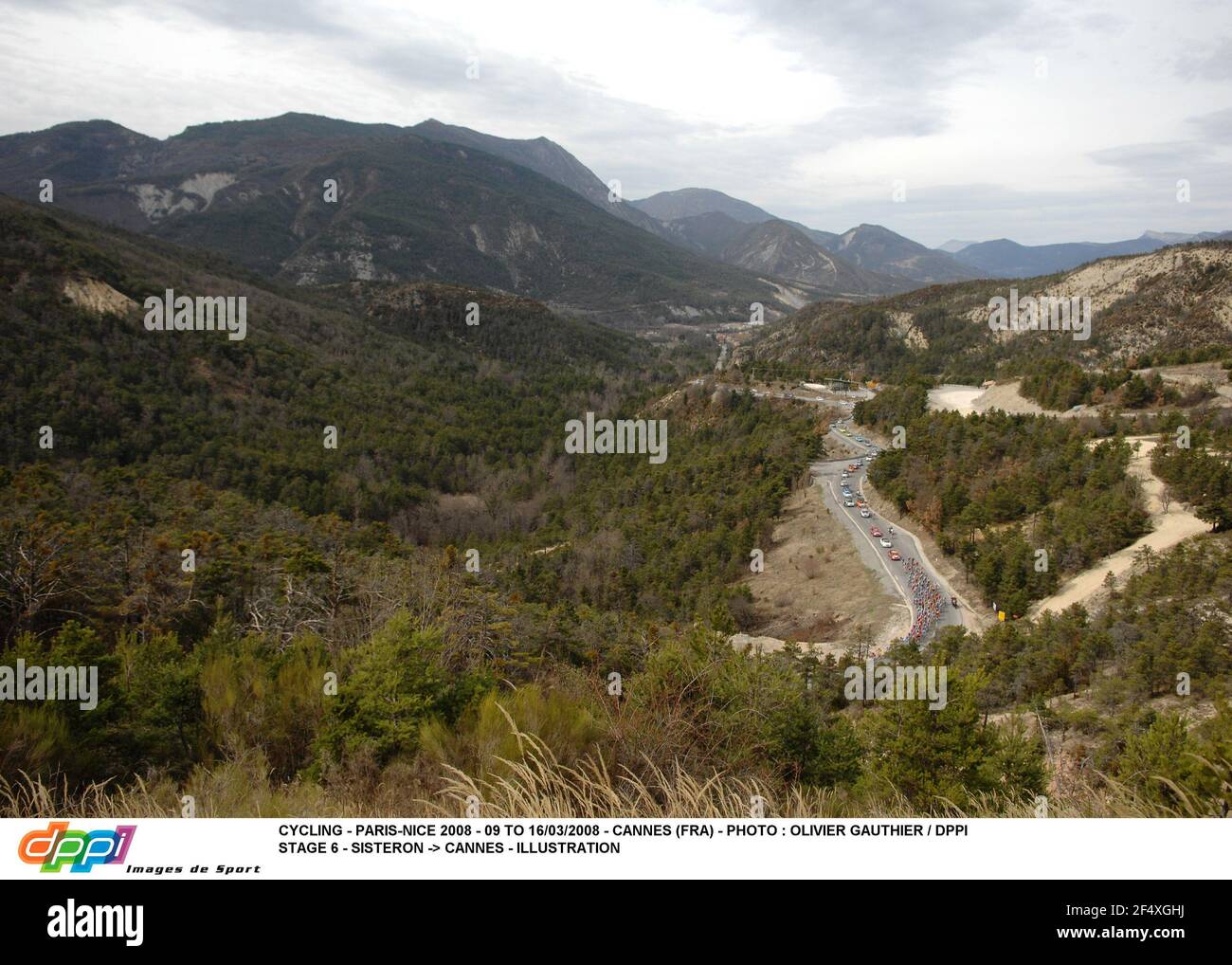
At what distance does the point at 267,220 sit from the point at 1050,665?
222 metres

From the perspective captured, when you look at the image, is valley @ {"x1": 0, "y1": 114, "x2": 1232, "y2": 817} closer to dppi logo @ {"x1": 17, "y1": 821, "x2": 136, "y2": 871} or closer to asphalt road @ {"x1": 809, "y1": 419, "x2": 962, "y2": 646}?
asphalt road @ {"x1": 809, "y1": 419, "x2": 962, "y2": 646}

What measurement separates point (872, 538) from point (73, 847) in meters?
31.2

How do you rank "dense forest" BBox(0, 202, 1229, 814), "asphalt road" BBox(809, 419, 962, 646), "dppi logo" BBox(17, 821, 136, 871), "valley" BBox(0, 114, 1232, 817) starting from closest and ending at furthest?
"dppi logo" BBox(17, 821, 136, 871) → "dense forest" BBox(0, 202, 1229, 814) → "valley" BBox(0, 114, 1232, 817) → "asphalt road" BBox(809, 419, 962, 646)

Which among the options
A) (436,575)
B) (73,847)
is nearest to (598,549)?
(436,575)

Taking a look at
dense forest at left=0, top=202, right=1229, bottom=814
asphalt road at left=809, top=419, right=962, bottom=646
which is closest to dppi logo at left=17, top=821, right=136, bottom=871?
dense forest at left=0, top=202, right=1229, bottom=814

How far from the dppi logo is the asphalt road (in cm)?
2403

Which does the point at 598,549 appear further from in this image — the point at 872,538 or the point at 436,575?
the point at 436,575

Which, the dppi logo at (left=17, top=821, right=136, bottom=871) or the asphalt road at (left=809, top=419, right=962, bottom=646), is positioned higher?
the dppi logo at (left=17, top=821, right=136, bottom=871)

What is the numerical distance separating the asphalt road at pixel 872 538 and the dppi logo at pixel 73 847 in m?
24.0

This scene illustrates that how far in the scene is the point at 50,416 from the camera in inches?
1457

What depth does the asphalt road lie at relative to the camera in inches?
978

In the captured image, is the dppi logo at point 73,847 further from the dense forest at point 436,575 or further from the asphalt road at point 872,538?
the asphalt road at point 872,538

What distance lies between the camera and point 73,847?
2.38 m

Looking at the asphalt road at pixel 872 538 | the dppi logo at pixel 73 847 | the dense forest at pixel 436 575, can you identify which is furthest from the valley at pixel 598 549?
the dppi logo at pixel 73 847
